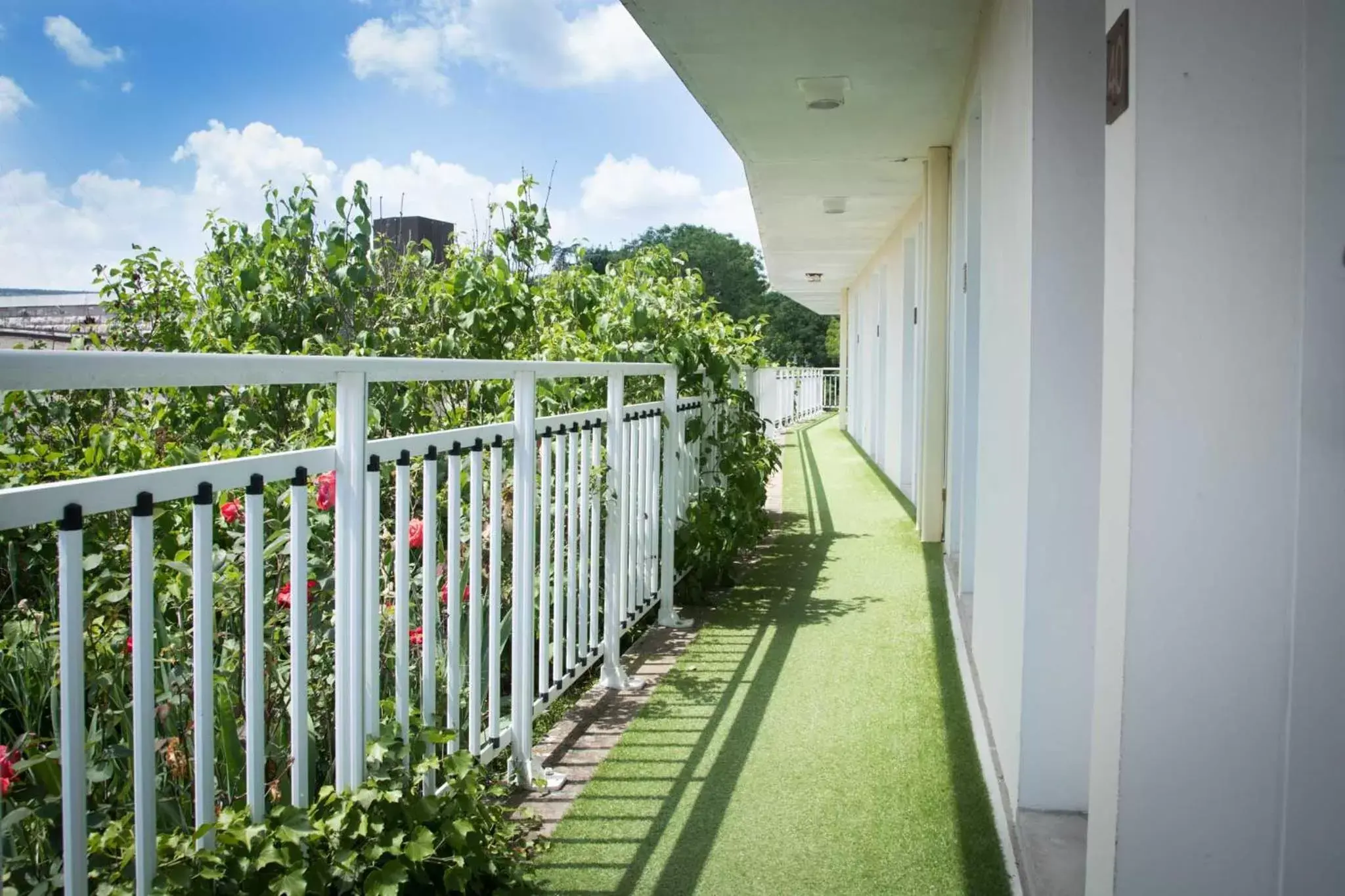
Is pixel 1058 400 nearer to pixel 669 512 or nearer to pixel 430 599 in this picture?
pixel 430 599

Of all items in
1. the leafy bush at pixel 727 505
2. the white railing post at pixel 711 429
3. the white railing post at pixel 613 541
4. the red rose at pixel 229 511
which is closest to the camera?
the red rose at pixel 229 511

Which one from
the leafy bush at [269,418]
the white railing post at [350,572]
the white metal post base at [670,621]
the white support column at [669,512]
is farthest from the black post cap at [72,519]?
the white metal post base at [670,621]

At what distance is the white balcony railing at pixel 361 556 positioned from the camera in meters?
1.34

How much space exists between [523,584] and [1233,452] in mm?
1836

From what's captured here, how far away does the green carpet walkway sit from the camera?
2.48 meters

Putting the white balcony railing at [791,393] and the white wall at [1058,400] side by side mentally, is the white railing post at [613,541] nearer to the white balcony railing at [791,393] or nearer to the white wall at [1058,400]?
the white wall at [1058,400]

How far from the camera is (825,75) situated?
5.09 m

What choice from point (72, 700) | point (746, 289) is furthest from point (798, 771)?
point (746, 289)

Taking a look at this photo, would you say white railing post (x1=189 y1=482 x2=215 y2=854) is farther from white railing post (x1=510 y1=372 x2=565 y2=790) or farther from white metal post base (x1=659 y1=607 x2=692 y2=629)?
white metal post base (x1=659 y1=607 x2=692 y2=629)

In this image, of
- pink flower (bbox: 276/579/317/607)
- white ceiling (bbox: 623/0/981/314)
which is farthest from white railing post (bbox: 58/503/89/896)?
white ceiling (bbox: 623/0/981/314)

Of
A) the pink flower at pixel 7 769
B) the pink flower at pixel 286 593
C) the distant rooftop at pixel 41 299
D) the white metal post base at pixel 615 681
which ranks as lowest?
the white metal post base at pixel 615 681

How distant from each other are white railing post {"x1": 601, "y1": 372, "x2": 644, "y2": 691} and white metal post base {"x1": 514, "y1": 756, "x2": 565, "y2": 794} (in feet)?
2.81

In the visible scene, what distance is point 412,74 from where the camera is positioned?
77.1 m

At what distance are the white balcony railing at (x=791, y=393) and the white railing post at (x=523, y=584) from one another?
A: 6.66 meters
